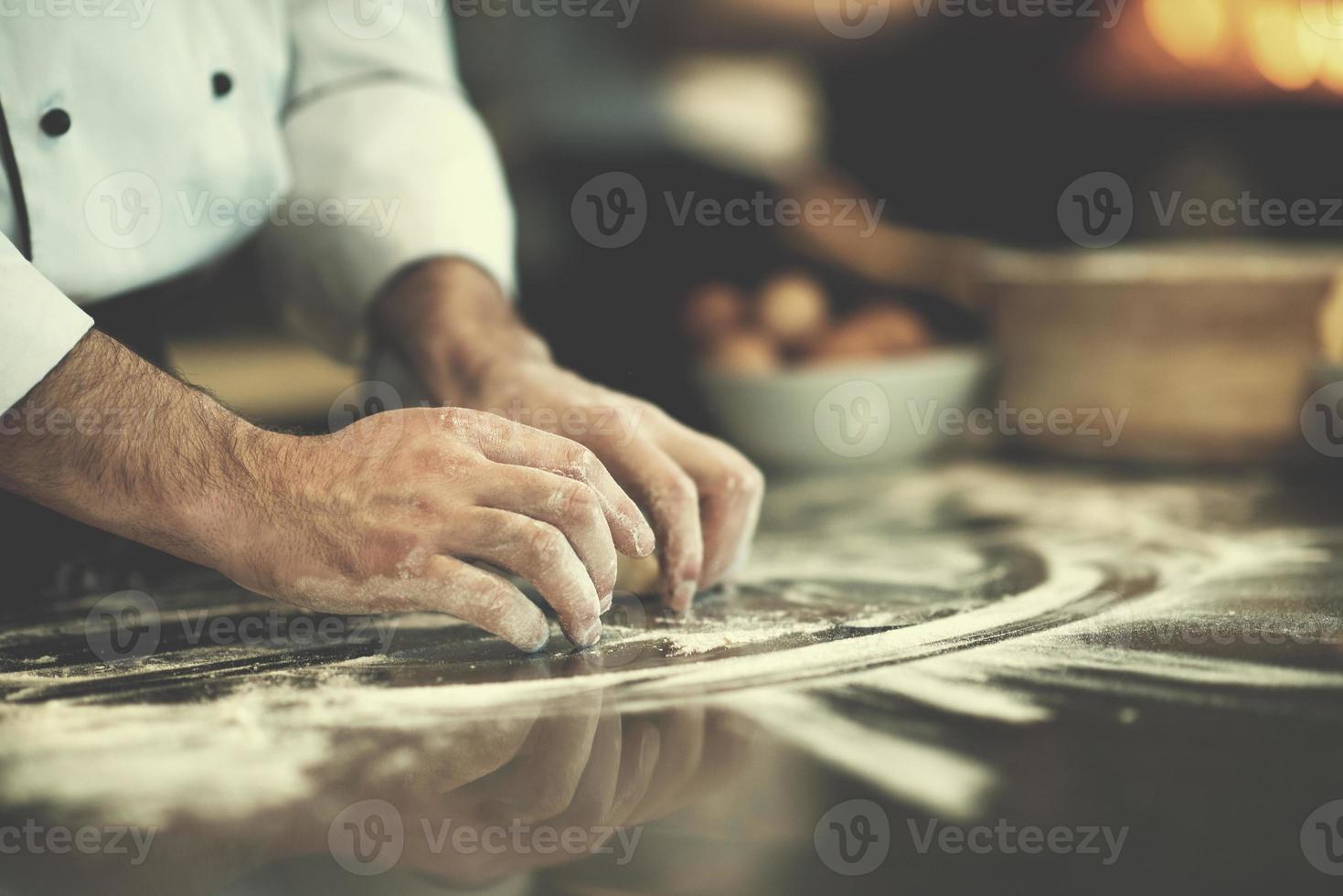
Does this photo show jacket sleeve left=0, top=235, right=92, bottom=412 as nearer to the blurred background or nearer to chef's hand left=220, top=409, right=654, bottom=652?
chef's hand left=220, top=409, right=654, bottom=652

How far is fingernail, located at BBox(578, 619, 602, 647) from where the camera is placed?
667 mm

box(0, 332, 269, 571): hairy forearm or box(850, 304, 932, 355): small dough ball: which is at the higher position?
box(850, 304, 932, 355): small dough ball

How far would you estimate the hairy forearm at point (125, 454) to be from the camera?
64 cm

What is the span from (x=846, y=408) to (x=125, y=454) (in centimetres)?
79

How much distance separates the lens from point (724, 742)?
0.52 meters

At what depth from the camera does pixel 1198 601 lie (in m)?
0.76

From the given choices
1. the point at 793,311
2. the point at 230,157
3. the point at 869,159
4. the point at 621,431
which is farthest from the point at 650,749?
the point at 869,159

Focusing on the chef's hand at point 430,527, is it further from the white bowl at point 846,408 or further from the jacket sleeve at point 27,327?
the white bowl at point 846,408

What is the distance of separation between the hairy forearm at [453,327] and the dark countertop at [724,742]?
0.23 meters

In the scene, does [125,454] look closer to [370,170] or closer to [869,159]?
[370,170]

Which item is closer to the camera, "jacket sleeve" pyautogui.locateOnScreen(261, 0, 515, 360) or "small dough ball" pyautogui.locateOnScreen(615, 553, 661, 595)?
"small dough ball" pyautogui.locateOnScreen(615, 553, 661, 595)

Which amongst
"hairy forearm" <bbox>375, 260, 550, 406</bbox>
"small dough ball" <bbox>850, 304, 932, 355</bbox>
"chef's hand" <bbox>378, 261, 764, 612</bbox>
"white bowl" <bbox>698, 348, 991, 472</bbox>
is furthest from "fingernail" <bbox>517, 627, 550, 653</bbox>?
"small dough ball" <bbox>850, 304, 932, 355</bbox>

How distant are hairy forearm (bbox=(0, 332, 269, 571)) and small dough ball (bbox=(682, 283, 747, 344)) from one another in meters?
0.83

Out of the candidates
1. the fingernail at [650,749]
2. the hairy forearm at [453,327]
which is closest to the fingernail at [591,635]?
the fingernail at [650,749]
